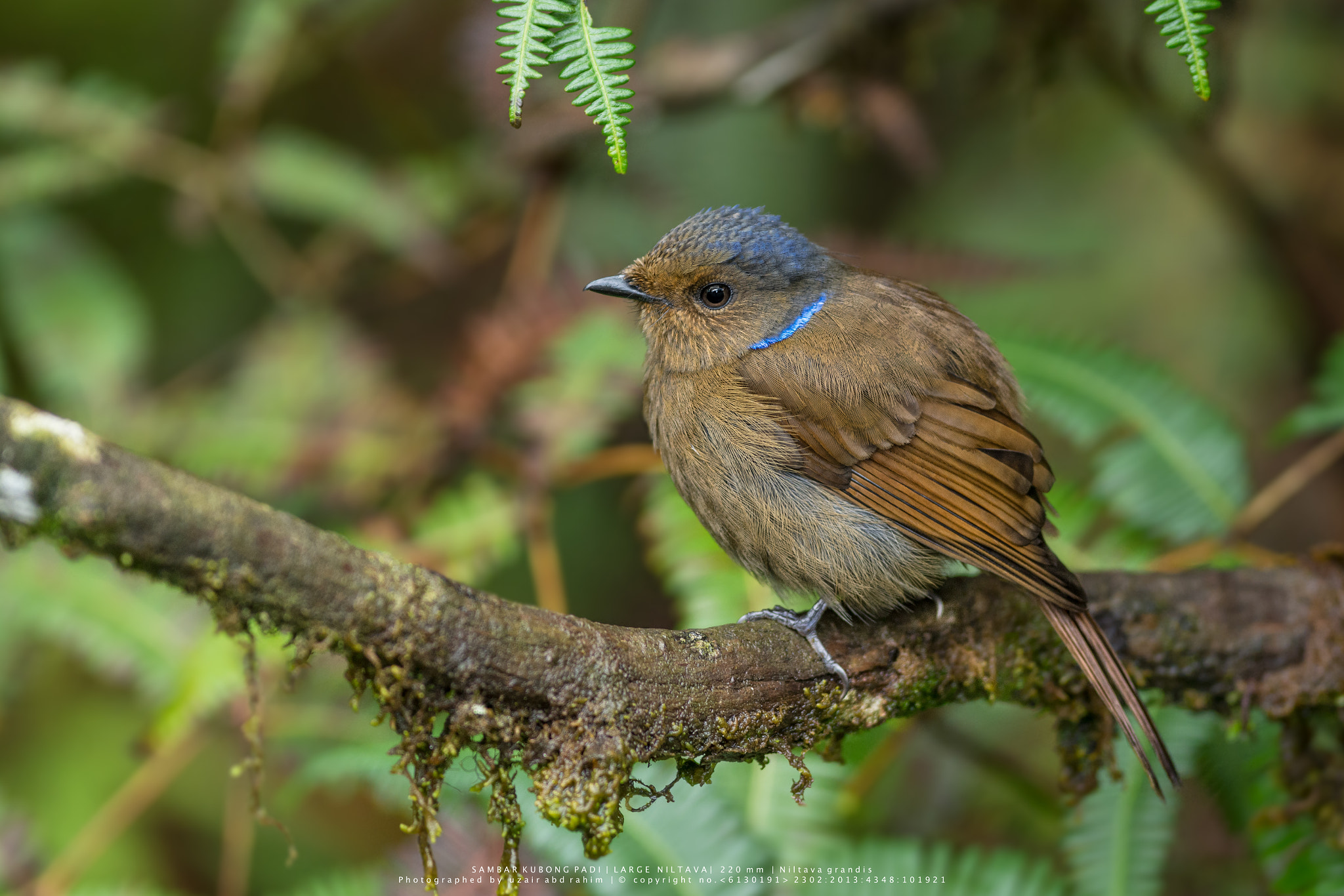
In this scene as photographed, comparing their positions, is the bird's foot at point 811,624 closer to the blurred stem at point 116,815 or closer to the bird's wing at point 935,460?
the bird's wing at point 935,460

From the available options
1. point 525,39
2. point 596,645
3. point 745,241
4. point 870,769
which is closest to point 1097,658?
point 596,645

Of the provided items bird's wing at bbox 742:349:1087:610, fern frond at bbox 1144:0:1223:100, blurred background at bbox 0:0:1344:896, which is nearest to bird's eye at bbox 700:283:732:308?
bird's wing at bbox 742:349:1087:610

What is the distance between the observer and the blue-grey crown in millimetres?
2779

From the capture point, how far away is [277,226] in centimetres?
589

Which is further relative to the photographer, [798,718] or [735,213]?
[735,213]

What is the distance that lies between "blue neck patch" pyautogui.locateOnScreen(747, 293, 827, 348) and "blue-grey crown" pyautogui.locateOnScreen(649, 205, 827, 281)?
82 millimetres

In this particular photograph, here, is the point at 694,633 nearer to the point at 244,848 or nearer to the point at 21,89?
the point at 244,848

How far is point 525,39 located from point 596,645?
0.96 meters

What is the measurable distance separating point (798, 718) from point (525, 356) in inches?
77.7

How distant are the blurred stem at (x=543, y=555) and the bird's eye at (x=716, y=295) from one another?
1.01 meters

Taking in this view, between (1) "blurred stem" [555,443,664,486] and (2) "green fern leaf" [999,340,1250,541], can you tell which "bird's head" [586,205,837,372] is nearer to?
(1) "blurred stem" [555,443,664,486]

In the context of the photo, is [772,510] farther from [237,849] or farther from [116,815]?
[116,815]

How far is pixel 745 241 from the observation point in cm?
279

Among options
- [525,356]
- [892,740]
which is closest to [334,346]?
[525,356]
